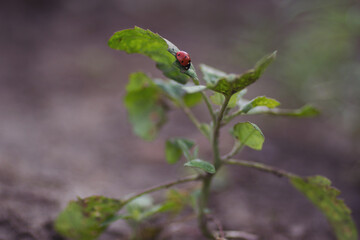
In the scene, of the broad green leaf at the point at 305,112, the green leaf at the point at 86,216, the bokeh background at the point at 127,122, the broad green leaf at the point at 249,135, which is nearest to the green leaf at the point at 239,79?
the broad green leaf at the point at 249,135

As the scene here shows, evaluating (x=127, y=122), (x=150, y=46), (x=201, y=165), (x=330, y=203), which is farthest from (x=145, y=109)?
(x=127, y=122)

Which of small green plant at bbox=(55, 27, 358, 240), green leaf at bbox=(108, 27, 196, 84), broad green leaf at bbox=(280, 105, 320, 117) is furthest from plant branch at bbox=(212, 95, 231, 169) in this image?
broad green leaf at bbox=(280, 105, 320, 117)

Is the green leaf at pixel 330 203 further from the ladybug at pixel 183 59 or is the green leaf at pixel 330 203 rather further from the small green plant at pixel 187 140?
the ladybug at pixel 183 59

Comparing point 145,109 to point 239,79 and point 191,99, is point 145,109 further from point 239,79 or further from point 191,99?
point 239,79

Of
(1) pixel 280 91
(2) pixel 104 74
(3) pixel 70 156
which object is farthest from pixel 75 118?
(1) pixel 280 91

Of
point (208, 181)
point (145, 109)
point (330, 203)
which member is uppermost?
point (145, 109)

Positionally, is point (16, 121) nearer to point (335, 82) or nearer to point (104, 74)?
point (104, 74)
